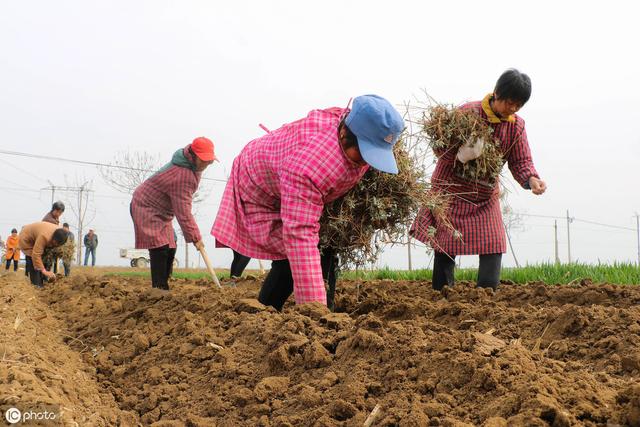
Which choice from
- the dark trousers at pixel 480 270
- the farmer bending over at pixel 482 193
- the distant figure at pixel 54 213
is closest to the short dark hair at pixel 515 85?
the farmer bending over at pixel 482 193

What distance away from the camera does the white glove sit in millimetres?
4375

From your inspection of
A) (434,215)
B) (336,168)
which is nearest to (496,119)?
(434,215)

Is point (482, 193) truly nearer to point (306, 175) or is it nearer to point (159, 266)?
point (306, 175)

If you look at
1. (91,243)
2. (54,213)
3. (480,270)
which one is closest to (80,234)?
(91,243)

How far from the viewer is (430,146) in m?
4.51

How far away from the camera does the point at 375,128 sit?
2.98 meters

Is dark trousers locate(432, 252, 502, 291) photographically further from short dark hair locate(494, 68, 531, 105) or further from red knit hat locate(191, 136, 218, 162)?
red knit hat locate(191, 136, 218, 162)

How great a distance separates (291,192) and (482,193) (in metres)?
2.01

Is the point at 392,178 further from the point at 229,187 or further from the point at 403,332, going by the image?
the point at 403,332

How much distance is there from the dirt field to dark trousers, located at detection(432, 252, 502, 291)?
434 mm

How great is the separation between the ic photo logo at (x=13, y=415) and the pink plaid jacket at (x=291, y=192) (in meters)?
1.45

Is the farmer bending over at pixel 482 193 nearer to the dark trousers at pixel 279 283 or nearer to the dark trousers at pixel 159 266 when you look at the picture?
the dark trousers at pixel 279 283

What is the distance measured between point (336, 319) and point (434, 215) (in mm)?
1683

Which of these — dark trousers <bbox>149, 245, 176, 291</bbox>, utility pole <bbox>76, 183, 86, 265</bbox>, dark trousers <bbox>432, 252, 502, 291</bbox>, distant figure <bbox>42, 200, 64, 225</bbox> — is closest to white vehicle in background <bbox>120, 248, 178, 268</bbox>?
utility pole <bbox>76, 183, 86, 265</bbox>
